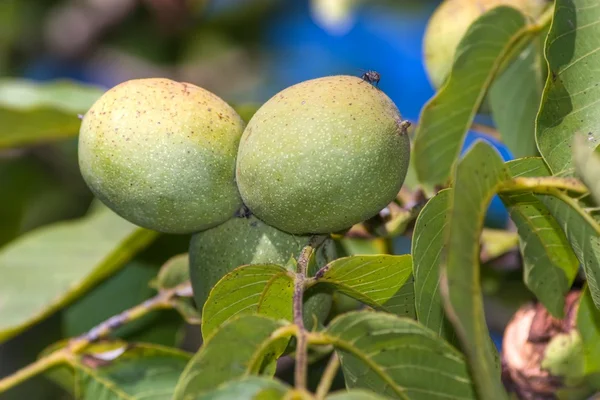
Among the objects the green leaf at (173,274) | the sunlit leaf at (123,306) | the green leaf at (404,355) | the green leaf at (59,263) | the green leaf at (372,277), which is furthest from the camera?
the sunlit leaf at (123,306)

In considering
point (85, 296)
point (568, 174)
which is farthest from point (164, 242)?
point (568, 174)

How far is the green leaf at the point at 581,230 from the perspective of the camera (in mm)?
924

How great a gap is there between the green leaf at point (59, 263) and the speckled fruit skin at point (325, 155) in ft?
1.79

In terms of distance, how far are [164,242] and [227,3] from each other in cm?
270

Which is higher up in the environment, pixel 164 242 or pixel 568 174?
pixel 164 242

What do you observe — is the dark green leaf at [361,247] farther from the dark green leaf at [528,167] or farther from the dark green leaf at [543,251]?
the dark green leaf at [528,167]

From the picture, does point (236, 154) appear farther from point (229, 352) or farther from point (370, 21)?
point (370, 21)

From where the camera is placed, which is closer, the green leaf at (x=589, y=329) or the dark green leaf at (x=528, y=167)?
the dark green leaf at (x=528, y=167)

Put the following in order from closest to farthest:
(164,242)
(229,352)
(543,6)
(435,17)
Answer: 1. (229,352)
2. (543,6)
3. (435,17)
4. (164,242)

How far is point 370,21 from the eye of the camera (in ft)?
15.7

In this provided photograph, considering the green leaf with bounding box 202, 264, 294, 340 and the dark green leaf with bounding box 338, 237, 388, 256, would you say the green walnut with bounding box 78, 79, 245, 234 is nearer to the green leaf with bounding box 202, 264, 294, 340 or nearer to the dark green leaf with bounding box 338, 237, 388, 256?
the green leaf with bounding box 202, 264, 294, 340

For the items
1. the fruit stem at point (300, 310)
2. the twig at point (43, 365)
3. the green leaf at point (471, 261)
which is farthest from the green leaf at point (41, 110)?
the green leaf at point (471, 261)

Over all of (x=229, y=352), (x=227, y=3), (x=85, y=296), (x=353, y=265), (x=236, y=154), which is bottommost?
(x=229, y=352)

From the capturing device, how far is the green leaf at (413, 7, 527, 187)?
130 cm
